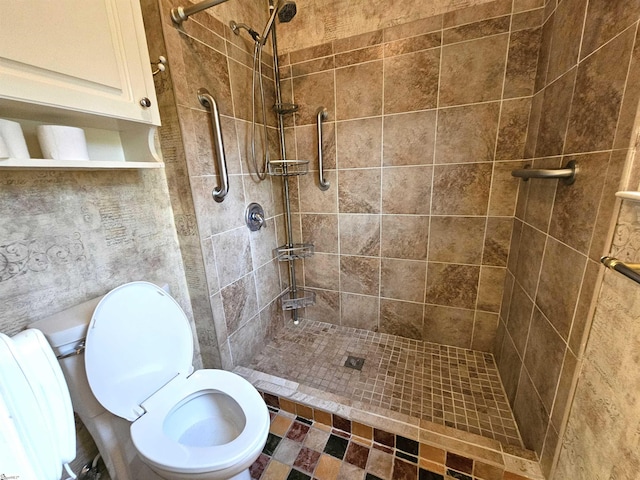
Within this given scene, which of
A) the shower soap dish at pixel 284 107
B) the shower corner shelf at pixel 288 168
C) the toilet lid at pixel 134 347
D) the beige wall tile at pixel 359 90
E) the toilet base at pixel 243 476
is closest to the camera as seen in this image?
the toilet lid at pixel 134 347

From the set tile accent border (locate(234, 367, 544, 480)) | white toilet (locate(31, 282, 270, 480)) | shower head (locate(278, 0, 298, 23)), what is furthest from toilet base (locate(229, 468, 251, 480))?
shower head (locate(278, 0, 298, 23))

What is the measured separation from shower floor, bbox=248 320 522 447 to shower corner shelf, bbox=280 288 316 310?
0.61 feet

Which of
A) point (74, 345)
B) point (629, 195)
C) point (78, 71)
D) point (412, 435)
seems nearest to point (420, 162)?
point (629, 195)

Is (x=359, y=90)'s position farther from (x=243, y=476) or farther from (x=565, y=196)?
(x=243, y=476)

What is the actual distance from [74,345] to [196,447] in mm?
510

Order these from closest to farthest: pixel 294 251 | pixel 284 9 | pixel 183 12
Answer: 1. pixel 183 12
2. pixel 284 9
3. pixel 294 251

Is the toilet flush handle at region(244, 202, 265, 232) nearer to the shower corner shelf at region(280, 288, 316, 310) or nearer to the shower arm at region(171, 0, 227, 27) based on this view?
the shower corner shelf at region(280, 288, 316, 310)

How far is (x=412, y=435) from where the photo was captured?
112cm

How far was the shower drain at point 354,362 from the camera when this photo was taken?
1594 millimetres

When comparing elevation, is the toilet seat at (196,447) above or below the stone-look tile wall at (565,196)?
below

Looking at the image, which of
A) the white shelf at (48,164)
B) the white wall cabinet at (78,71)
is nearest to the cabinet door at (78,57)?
the white wall cabinet at (78,71)

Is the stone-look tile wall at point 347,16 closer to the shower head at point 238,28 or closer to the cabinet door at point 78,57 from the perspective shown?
the shower head at point 238,28

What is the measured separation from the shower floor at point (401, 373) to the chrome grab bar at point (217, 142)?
1.08 metres

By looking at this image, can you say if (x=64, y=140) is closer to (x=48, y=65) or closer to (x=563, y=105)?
(x=48, y=65)
